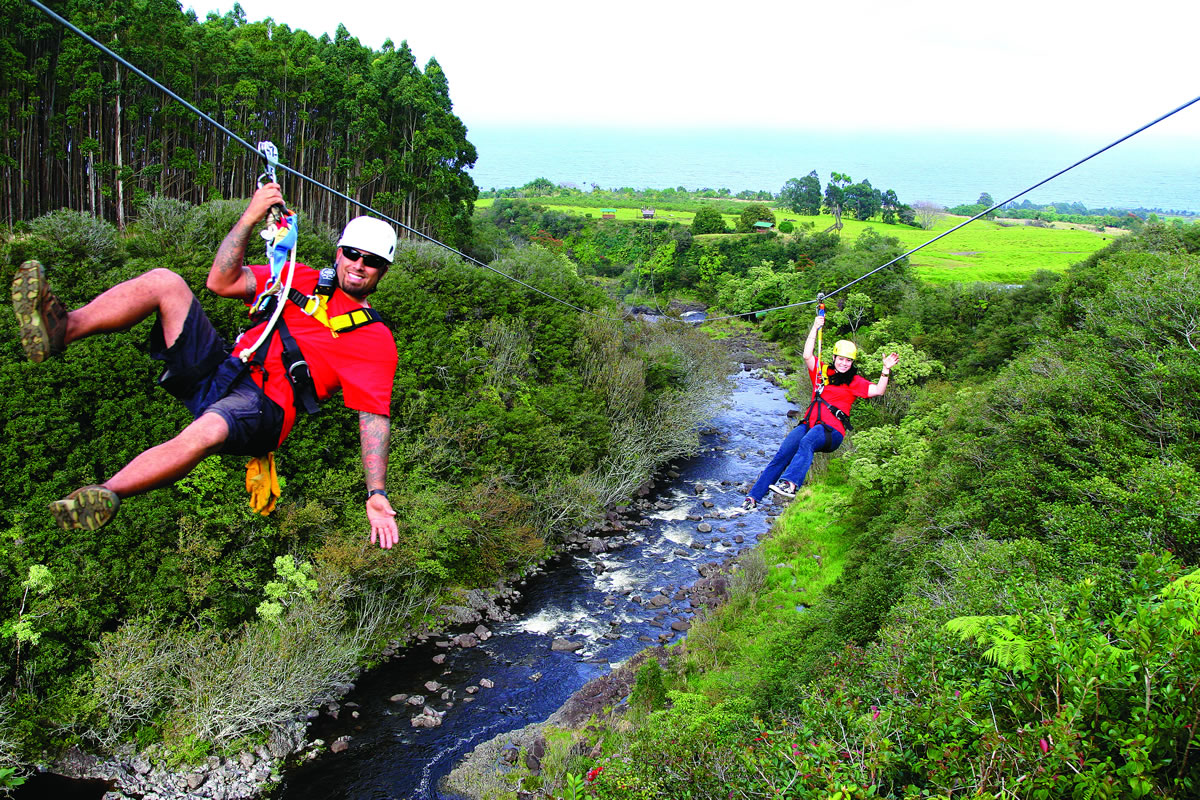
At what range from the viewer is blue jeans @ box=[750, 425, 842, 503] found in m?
9.52

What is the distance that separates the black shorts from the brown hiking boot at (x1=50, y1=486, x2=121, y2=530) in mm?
597

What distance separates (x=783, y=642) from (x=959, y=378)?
2117 centimetres

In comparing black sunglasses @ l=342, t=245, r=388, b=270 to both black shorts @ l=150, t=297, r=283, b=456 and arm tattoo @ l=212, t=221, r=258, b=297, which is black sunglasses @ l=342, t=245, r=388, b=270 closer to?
arm tattoo @ l=212, t=221, r=258, b=297

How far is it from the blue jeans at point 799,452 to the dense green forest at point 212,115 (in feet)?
84.2

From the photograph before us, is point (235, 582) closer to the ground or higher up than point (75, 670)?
higher up

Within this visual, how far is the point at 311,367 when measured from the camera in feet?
15.3

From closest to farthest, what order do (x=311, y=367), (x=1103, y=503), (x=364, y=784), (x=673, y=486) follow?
(x=311, y=367) → (x=1103, y=503) → (x=364, y=784) → (x=673, y=486)

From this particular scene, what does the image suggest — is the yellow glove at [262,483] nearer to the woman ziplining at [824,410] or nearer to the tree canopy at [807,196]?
the woman ziplining at [824,410]

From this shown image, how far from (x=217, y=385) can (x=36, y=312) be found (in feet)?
3.25

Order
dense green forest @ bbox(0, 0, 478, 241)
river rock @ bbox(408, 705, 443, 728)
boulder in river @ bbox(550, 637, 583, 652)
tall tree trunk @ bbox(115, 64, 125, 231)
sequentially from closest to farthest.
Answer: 1. river rock @ bbox(408, 705, 443, 728)
2. boulder in river @ bbox(550, 637, 583, 652)
3. dense green forest @ bbox(0, 0, 478, 241)
4. tall tree trunk @ bbox(115, 64, 125, 231)

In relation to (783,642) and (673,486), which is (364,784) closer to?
(783,642)

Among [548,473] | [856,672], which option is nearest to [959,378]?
[548,473]

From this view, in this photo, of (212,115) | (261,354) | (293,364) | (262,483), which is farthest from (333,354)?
(212,115)


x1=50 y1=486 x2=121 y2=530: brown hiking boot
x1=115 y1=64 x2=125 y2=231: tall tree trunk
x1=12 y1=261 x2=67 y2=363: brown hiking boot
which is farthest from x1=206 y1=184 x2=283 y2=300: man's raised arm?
x1=115 y1=64 x2=125 y2=231: tall tree trunk
